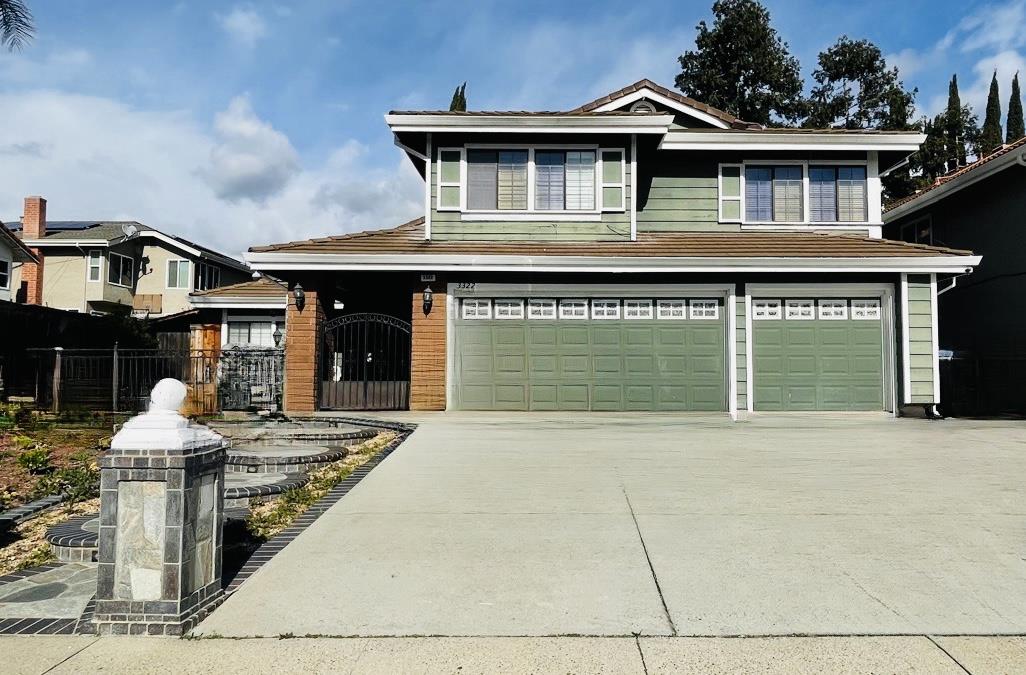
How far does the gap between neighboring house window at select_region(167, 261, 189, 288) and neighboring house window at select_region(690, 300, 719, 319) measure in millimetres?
24380

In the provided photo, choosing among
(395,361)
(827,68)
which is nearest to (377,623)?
(395,361)

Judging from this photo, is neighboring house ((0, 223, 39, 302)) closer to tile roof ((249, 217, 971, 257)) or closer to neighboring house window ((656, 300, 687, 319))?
tile roof ((249, 217, 971, 257))

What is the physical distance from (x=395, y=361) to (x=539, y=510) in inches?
361

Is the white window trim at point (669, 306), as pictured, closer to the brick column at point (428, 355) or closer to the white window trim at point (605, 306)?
the white window trim at point (605, 306)

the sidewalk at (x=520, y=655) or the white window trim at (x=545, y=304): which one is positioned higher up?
the white window trim at (x=545, y=304)

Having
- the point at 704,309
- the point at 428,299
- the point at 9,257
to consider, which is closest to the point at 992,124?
the point at 704,309

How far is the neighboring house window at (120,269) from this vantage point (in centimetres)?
3006

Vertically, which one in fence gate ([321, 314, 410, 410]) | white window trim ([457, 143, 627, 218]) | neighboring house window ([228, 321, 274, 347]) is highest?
white window trim ([457, 143, 627, 218])

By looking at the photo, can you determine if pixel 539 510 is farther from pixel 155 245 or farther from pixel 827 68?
pixel 827 68

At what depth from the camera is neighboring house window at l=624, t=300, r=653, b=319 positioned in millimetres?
14398

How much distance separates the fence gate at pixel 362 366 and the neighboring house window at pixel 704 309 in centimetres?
567

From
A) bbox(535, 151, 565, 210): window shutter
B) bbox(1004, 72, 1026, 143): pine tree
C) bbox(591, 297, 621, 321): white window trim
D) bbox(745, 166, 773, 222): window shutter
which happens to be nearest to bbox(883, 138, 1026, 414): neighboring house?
bbox(745, 166, 773, 222): window shutter

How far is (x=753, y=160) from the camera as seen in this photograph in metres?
15.9

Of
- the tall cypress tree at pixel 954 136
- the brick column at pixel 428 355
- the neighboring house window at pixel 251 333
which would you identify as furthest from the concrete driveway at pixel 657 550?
the tall cypress tree at pixel 954 136
